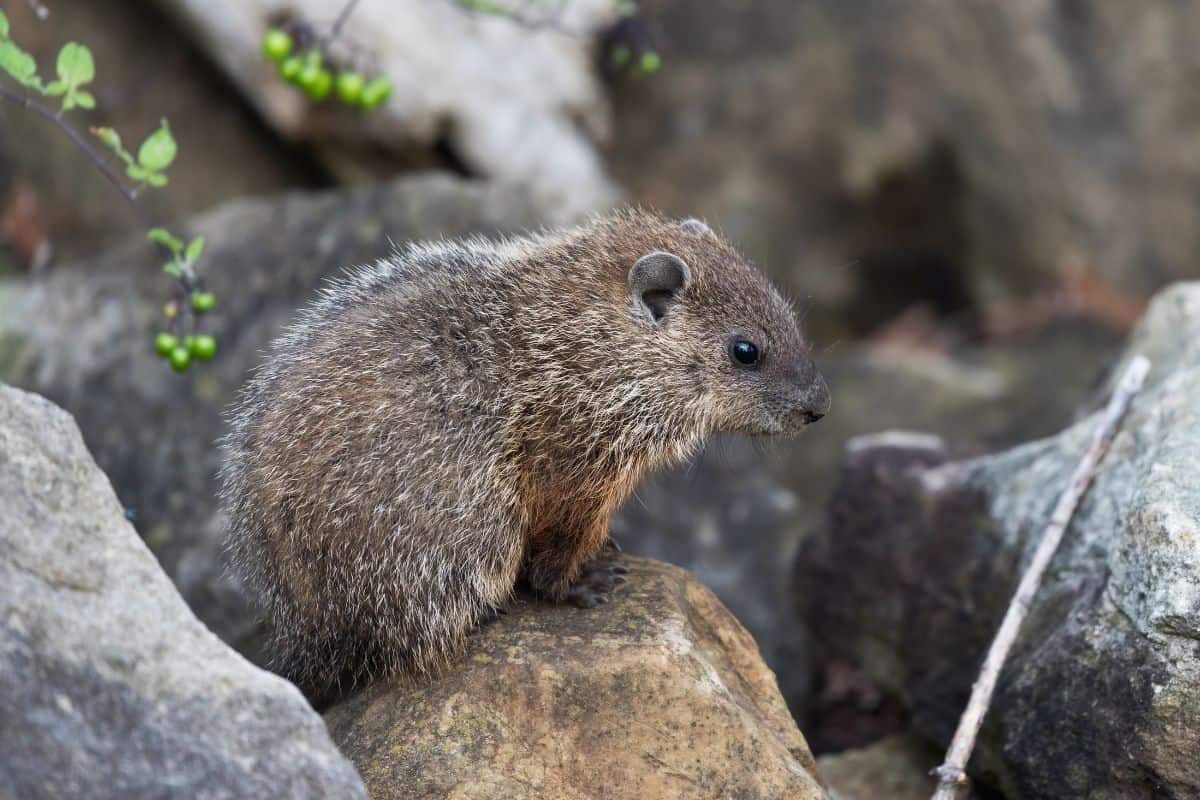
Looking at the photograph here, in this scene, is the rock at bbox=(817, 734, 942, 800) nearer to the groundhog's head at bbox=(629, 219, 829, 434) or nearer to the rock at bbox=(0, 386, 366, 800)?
the groundhog's head at bbox=(629, 219, 829, 434)

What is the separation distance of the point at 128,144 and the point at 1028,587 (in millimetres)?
8196

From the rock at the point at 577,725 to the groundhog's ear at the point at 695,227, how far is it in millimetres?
1928

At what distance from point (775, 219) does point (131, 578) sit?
9.37 m

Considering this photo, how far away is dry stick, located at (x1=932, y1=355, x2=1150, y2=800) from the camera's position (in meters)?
5.51

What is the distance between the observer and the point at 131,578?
440 cm

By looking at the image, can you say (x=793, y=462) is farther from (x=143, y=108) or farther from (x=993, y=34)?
(x=143, y=108)

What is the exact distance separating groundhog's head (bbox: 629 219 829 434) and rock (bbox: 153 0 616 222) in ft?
13.9

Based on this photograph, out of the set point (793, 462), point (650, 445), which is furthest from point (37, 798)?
point (793, 462)

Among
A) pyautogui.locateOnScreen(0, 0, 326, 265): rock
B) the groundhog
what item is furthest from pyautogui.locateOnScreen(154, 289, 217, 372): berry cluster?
pyautogui.locateOnScreen(0, 0, 326, 265): rock

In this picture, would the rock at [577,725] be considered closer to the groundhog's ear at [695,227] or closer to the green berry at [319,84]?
the groundhog's ear at [695,227]

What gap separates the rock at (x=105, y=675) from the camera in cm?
385

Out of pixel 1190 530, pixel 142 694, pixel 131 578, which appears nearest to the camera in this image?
pixel 142 694

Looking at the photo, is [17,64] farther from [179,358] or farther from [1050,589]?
[1050,589]

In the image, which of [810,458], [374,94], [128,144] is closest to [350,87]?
[374,94]
